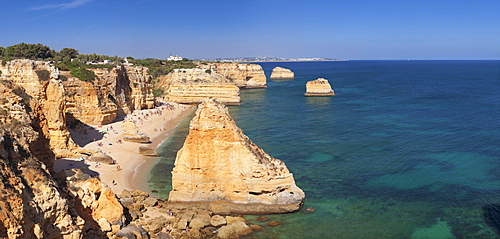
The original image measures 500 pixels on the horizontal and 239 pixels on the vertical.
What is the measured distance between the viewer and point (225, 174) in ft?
71.6

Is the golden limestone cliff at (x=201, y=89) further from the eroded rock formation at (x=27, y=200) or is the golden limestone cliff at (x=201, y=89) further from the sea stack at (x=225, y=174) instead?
the eroded rock formation at (x=27, y=200)

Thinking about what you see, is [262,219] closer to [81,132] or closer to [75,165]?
[75,165]

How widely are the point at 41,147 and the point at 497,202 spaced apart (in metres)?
25.8

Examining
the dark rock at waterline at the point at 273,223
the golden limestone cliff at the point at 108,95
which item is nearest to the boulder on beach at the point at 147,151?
the golden limestone cliff at the point at 108,95

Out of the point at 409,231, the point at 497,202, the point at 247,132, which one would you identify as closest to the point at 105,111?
the point at 247,132

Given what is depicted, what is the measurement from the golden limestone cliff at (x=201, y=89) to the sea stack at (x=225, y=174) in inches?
1976

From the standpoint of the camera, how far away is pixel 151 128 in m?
47.8

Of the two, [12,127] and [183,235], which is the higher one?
[12,127]

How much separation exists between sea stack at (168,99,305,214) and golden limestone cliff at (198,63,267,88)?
88.6 m

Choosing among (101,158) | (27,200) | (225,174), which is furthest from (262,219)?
(101,158)

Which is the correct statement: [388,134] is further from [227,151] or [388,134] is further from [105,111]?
[105,111]

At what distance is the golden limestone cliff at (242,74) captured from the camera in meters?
110

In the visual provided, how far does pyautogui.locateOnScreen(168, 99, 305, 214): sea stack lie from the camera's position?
21.3m

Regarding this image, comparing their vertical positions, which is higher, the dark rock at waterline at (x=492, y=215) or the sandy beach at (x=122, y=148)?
the sandy beach at (x=122, y=148)
